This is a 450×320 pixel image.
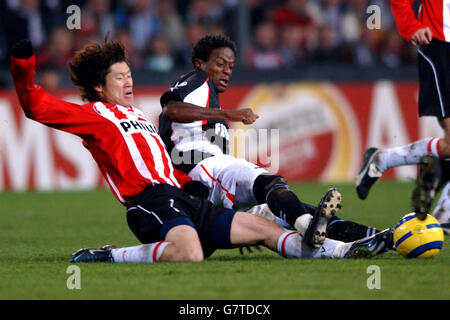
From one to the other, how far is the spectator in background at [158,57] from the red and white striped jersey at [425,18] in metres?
7.14

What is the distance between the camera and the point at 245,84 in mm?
13469

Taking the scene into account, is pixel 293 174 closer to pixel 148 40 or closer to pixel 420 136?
pixel 420 136

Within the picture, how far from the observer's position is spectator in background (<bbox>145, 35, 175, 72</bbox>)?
1386cm

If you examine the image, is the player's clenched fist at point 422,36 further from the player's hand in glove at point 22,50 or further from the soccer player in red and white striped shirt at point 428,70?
the player's hand in glove at point 22,50

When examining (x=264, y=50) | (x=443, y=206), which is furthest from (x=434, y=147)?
(x=264, y=50)

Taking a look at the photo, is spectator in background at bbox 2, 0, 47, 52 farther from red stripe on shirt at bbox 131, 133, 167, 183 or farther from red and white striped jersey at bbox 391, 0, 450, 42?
red stripe on shirt at bbox 131, 133, 167, 183

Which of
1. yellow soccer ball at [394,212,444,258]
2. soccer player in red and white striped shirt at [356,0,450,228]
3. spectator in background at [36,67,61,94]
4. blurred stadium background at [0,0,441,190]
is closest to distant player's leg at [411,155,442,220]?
yellow soccer ball at [394,212,444,258]

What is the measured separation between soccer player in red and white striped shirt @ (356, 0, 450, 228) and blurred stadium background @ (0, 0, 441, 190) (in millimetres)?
5730

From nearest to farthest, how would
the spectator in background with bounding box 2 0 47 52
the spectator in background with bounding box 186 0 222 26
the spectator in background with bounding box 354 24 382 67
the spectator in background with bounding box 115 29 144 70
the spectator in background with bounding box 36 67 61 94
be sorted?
the spectator in background with bounding box 36 67 61 94 < the spectator in background with bounding box 2 0 47 52 < the spectator in background with bounding box 115 29 144 70 < the spectator in background with bounding box 186 0 222 26 < the spectator in background with bounding box 354 24 382 67

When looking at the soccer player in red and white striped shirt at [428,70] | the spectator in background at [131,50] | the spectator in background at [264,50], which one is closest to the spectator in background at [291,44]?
the spectator in background at [264,50]

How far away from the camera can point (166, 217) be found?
557 centimetres

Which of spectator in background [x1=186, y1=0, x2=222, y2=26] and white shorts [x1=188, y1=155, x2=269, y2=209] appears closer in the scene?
white shorts [x1=188, y1=155, x2=269, y2=209]

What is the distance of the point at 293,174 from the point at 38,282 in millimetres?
8907
